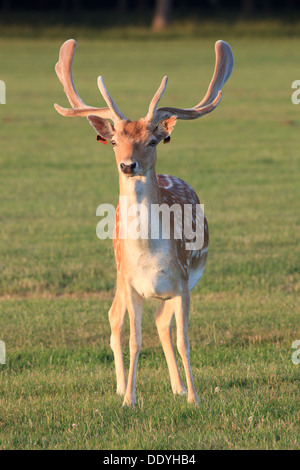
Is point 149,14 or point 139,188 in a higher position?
point 149,14

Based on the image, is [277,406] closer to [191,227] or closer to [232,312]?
[191,227]

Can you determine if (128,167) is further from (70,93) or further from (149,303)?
(70,93)

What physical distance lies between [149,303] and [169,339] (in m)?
0.33

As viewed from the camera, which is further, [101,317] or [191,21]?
[191,21]

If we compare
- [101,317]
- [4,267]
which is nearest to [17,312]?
[101,317]

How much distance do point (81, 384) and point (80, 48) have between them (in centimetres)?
4440

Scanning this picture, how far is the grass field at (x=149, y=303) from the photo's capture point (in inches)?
239

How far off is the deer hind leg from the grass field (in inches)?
4.8

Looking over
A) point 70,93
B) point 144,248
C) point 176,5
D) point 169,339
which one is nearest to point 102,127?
point 144,248

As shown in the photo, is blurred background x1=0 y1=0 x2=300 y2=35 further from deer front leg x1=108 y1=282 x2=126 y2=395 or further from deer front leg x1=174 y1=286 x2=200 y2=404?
deer front leg x1=174 y1=286 x2=200 y2=404

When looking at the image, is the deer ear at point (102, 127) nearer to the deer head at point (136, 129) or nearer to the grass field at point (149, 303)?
the deer head at point (136, 129)

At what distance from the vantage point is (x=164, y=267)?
6.29 m

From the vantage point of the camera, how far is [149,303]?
6910 mm

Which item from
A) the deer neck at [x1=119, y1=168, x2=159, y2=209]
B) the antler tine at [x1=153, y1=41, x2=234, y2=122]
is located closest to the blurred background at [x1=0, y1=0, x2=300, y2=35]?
the antler tine at [x1=153, y1=41, x2=234, y2=122]
